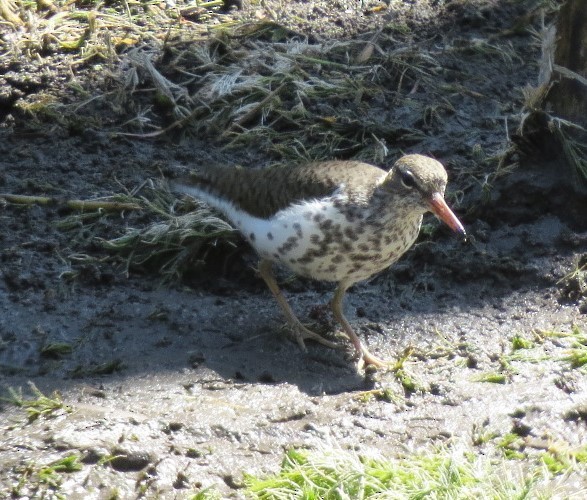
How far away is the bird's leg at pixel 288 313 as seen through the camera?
5.89m

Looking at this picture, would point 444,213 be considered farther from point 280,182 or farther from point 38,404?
point 38,404

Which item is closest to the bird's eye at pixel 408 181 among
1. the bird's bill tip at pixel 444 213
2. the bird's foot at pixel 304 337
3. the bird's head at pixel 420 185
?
the bird's head at pixel 420 185

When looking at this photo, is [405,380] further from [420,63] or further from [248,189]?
[420,63]

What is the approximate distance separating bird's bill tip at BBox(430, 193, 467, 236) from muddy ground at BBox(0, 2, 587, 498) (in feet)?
2.41

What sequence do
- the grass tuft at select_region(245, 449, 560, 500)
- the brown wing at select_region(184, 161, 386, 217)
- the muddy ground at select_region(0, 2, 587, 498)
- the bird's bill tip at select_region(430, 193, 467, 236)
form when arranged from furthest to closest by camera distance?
the brown wing at select_region(184, 161, 386, 217)
the bird's bill tip at select_region(430, 193, 467, 236)
the muddy ground at select_region(0, 2, 587, 498)
the grass tuft at select_region(245, 449, 560, 500)

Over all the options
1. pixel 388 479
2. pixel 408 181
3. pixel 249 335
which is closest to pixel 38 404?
pixel 249 335

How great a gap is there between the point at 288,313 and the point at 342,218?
761 mm

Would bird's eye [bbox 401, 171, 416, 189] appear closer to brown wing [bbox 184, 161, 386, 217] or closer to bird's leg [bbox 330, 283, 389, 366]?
brown wing [bbox 184, 161, 386, 217]

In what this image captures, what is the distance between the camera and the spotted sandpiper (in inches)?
217

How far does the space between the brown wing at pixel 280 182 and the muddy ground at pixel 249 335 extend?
56cm

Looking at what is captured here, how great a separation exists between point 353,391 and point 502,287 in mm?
1435

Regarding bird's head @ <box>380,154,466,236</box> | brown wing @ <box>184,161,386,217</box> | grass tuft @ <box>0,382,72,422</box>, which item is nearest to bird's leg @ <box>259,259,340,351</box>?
brown wing @ <box>184,161,386,217</box>

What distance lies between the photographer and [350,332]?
5.84m

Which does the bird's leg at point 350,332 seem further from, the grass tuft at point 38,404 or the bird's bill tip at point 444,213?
the grass tuft at point 38,404
